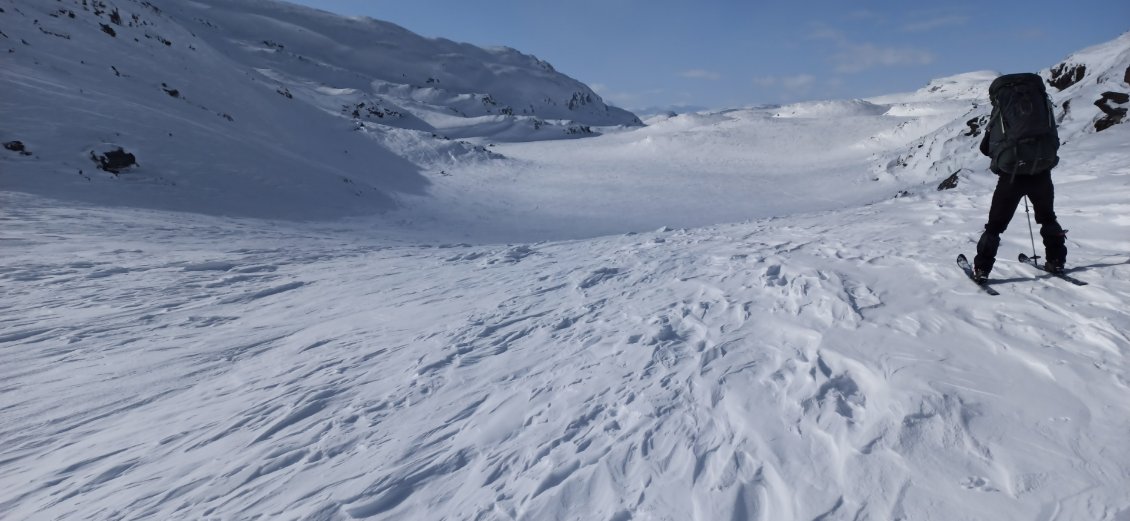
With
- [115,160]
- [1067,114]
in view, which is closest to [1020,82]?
[1067,114]

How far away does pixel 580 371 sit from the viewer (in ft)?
14.3

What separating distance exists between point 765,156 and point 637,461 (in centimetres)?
3075

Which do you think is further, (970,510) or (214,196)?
(214,196)

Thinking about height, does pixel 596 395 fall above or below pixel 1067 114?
below

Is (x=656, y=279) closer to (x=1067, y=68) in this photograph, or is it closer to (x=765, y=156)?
(x=1067, y=68)

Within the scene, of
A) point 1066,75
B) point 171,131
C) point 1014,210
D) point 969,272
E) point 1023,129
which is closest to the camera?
point 1023,129

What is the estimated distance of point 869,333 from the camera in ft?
14.1

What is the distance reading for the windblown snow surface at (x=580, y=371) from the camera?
9.59ft

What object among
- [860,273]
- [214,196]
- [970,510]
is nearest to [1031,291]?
[860,273]

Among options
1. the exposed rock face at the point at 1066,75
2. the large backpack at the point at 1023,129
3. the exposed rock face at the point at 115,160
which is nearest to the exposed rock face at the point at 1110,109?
the exposed rock face at the point at 1066,75

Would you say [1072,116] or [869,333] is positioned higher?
[1072,116]

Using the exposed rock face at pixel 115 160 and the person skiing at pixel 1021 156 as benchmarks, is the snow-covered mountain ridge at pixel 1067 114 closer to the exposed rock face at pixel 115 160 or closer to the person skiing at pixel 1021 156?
the person skiing at pixel 1021 156

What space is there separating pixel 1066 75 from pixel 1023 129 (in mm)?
17930

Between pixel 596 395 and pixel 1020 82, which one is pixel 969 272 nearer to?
pixel 1020 82
